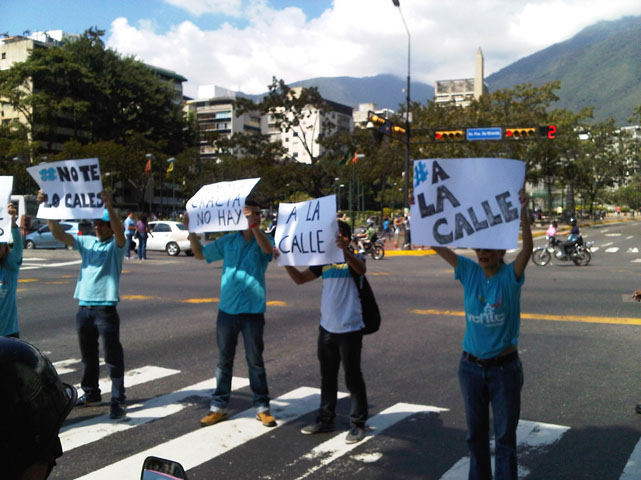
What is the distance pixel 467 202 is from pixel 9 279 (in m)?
3.83

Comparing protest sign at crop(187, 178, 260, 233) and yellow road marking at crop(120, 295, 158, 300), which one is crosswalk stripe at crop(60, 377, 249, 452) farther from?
yellow road marking at crop(120, 295, 158, 300)

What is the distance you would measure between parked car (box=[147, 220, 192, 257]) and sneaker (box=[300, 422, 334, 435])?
2218cm

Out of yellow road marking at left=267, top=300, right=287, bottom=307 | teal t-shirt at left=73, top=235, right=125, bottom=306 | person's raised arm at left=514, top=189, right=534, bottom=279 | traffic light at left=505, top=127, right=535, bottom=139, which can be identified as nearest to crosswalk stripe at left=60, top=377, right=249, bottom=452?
teal t-shirt at left=73, top=235, right=125, bottom=306

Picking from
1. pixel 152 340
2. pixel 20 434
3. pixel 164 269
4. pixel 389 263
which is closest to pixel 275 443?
pixel 20 434

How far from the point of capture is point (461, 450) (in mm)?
4766

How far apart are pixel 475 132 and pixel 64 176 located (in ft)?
71.9

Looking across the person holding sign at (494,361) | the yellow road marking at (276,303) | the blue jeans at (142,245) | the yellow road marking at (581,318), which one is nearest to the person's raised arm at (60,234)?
the person holding sign at (494,361)

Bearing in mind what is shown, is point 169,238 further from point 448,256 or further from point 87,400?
point 448,256

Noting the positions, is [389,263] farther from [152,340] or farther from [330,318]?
[330,318]

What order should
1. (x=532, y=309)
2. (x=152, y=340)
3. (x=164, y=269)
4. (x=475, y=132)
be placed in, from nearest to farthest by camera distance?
(x=152, y=340) → (x=532, y=309) → (x=164, y=269) → (x=475, y=132)

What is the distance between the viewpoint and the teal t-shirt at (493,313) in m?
3.75

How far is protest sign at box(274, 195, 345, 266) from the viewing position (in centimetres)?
507

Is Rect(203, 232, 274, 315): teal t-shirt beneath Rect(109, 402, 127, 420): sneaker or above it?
above

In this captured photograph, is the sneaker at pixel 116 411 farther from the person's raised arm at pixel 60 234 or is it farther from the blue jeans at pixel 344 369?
the blue jeans at pixel 344 369
